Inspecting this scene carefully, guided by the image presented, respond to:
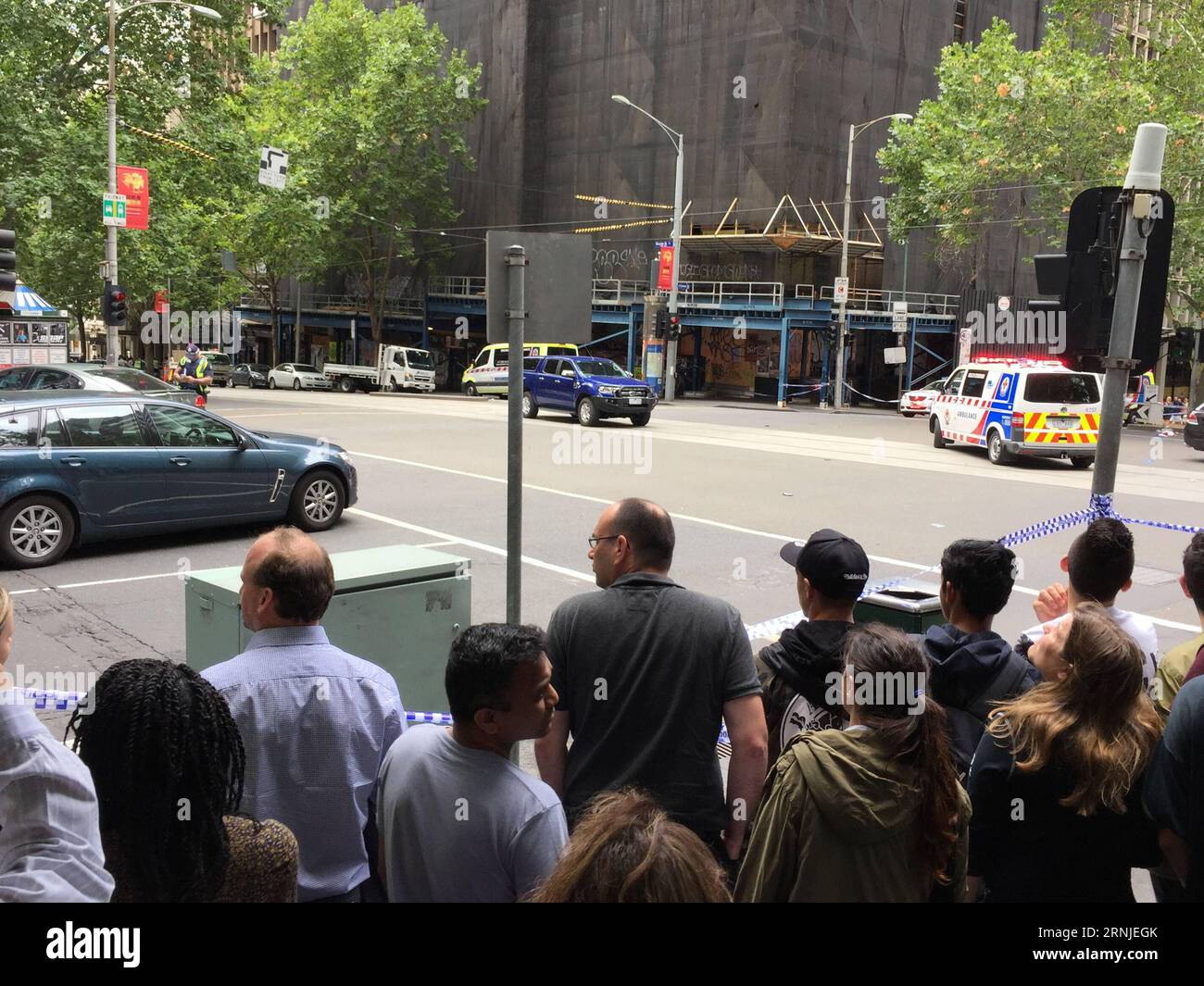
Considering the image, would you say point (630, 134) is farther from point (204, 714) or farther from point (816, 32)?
point (204, 714)

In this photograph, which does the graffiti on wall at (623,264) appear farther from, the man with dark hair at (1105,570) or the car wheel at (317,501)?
the man with dark hair at (1105,570)

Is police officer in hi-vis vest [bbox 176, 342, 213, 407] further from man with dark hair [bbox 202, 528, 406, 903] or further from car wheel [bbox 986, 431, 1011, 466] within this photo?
man with dark hair [bbox 202, 528, 406, 903]

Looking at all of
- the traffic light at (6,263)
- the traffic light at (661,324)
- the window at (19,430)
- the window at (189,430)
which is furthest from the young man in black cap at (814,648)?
the traffic light at (661,324)

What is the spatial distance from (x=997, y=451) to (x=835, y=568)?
18246 mm

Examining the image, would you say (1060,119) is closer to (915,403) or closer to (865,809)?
(915,403)

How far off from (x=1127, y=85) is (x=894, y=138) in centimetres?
1480

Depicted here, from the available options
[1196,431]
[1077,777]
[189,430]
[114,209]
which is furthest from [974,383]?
[1077,777]

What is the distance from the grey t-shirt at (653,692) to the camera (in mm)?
3266

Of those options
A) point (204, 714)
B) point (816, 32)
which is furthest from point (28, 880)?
point (816, 32)

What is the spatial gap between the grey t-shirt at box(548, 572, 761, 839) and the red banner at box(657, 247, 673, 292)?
36.8 metres

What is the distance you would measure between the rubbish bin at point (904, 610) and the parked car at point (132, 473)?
25.5 ft

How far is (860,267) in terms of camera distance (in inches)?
1797

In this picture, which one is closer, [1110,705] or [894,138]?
[1110,705]
